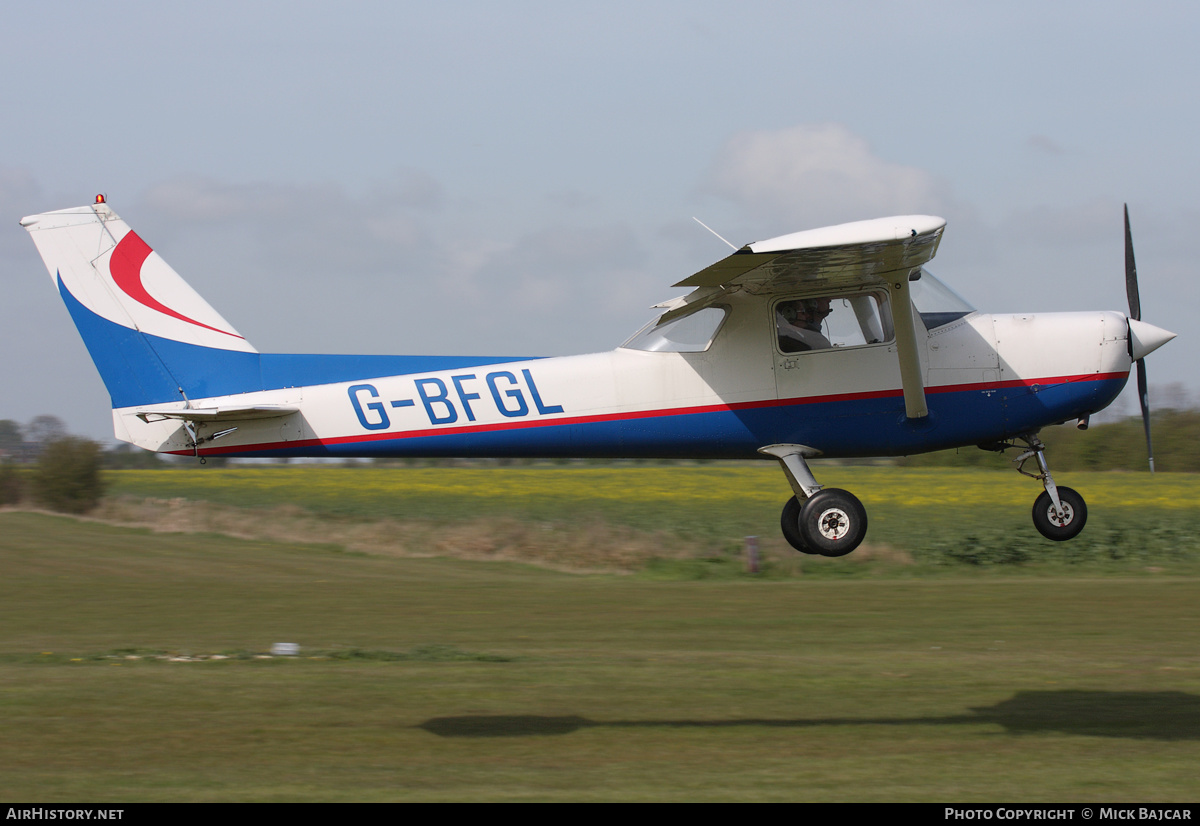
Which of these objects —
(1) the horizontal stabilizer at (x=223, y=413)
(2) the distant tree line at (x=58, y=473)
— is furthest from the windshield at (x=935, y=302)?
(2) the distant tree line at (x=58, y=473)

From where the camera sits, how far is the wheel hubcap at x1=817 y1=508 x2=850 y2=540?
32.0 feet

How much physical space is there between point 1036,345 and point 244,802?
7616 millimetres

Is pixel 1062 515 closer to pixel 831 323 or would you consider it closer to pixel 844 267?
pixel 831 323

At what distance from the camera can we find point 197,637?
1805cm

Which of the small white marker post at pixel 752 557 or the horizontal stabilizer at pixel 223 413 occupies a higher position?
the horizontal stabilizer at pixel 223 413

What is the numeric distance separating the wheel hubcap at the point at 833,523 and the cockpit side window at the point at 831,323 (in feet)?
4.72

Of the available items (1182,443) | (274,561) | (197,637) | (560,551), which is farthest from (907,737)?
(1182,443)

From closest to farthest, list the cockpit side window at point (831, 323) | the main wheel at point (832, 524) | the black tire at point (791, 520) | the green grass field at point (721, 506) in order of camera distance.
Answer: the main wheel at point (832, 524), the cockpit side window at point (831, 323), the black tire at point (791, 520), the green grass field at point (721, 506)

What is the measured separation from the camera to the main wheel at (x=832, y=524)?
31.9ft

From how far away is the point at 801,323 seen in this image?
32.9ft

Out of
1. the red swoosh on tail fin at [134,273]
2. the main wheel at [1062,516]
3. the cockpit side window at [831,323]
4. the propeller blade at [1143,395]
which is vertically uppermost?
the red swoosh on tail fin at [134,273]

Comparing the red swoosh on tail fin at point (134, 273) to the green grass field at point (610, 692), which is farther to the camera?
the red swoosh on tail fin at point (134, 273)

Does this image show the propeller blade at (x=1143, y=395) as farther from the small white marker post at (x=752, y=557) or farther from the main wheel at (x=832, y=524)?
the small white marker post at (x=752, y=557)
